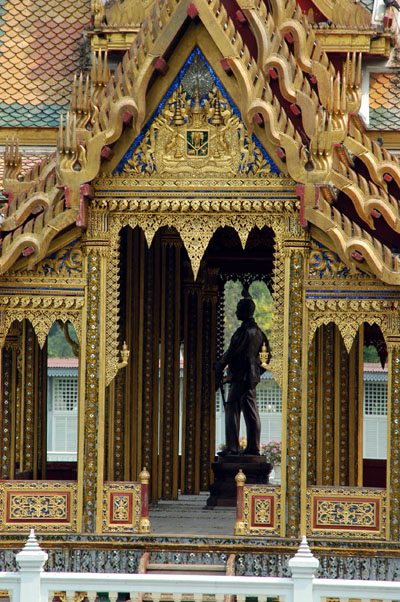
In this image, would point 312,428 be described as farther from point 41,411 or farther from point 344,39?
point 344,39

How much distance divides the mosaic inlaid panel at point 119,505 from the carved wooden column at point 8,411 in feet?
5.63

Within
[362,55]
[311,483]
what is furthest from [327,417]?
[362,55]

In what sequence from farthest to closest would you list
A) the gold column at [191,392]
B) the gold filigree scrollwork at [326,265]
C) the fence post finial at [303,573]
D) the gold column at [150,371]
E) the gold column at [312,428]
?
the gold column at [191,392], the gold column at [150,371], the gold column at [312,428], the gold filigree scrollwork at [326,265], the fence post finial at [303,573]

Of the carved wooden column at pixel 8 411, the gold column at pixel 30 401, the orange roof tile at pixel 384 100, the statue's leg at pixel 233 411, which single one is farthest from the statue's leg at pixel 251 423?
the orange roof tile at pixel 384 100

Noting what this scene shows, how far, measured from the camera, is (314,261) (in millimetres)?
14859

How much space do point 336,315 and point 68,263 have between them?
2.80m

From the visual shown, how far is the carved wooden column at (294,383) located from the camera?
14.7 m

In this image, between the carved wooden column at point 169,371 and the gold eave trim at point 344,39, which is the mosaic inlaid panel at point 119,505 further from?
the gold eave trim at point 344,39

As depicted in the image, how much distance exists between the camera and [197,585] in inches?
477

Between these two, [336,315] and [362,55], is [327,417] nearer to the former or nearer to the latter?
[336,315]

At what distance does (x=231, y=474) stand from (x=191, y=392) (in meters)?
1.99

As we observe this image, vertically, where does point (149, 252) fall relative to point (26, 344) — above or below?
above

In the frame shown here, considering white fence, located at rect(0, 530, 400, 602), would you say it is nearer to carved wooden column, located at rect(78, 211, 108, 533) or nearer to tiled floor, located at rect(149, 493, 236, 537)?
carved wooden column, located at rect(78, 211, 108, 533)

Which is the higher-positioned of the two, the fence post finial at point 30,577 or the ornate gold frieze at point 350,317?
the ornate gold frieze at point 350,317
